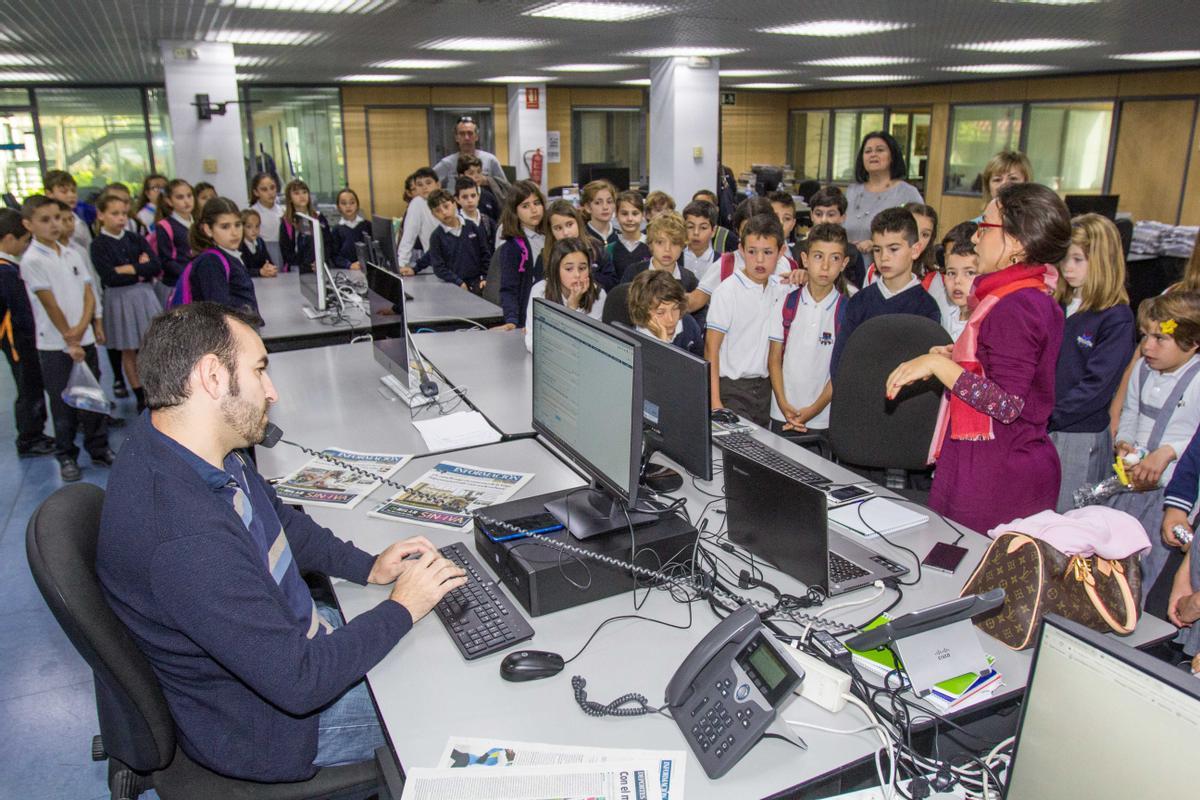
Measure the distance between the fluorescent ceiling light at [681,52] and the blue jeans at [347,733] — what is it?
29.4ft

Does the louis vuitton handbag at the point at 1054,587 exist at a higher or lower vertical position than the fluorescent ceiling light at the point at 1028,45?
lower

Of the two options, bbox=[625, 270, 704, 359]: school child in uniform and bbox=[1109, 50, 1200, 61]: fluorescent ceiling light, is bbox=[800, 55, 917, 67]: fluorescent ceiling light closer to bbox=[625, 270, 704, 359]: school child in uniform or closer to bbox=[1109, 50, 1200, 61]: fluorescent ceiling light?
bbox=[1109, 50, 1200, 61]: fluorescent ceiling light

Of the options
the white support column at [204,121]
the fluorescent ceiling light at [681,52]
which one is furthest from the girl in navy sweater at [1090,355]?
the white support column at [204,121]

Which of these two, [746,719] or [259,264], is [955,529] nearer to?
[746,719]

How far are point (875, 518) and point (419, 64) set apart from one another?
1035cm

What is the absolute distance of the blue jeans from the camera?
1765 mm

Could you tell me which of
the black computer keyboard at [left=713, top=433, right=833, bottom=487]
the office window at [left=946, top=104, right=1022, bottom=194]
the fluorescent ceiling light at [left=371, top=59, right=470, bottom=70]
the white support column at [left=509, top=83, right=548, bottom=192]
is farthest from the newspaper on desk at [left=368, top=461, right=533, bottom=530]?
the office window at [left=946, top=104, right=1022, bottom=194]

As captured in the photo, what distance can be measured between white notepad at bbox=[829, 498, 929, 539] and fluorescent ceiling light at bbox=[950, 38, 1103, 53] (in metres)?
7.84

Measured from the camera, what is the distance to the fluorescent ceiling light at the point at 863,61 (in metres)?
10.1

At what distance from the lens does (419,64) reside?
10852 mm

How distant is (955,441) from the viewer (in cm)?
236

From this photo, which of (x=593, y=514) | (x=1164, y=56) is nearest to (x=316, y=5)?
(x=593, y=514)

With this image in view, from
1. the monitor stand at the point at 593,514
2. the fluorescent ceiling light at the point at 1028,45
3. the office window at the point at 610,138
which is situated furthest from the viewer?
the office window at the point at 610,138

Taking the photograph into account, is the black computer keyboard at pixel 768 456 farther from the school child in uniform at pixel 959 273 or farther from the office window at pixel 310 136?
the office window at pixel 310 136
